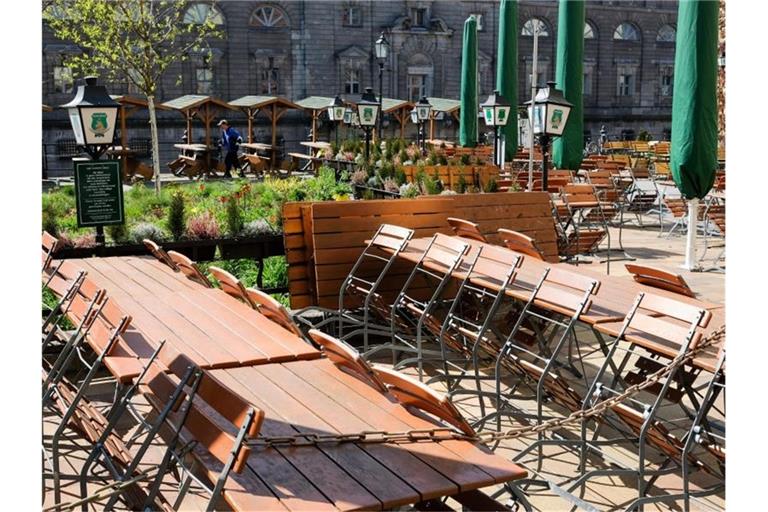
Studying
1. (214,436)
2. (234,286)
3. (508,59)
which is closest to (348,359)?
(214,436)

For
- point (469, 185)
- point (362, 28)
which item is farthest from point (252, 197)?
point (362, 28)

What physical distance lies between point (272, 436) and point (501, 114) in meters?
13.7

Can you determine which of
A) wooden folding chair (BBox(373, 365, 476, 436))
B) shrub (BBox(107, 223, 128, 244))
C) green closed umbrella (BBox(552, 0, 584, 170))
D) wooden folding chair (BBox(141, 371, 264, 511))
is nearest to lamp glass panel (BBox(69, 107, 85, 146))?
shrub (BBox(107, 223, 128, 244))

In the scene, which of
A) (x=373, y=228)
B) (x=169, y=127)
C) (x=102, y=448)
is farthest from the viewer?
(x=169, y=127)

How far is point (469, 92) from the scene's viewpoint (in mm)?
21234

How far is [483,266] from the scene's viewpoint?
20.7 ft

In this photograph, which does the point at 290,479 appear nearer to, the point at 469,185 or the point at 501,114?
the point at 469,185

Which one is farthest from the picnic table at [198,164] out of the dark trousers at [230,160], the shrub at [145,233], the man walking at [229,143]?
the shrub at [145,233]

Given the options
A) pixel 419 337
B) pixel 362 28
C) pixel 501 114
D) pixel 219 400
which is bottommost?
pixel 419 337

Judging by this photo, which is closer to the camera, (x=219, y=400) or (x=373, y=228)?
(x=219, y=400)

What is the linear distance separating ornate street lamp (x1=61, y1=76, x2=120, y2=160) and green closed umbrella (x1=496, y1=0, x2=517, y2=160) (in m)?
10.6

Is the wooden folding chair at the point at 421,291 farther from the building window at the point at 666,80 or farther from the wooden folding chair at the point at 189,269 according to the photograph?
the building window at the point at 666,80

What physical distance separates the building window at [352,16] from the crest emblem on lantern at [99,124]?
43078mm

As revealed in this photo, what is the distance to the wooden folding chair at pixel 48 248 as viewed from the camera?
678 cm
